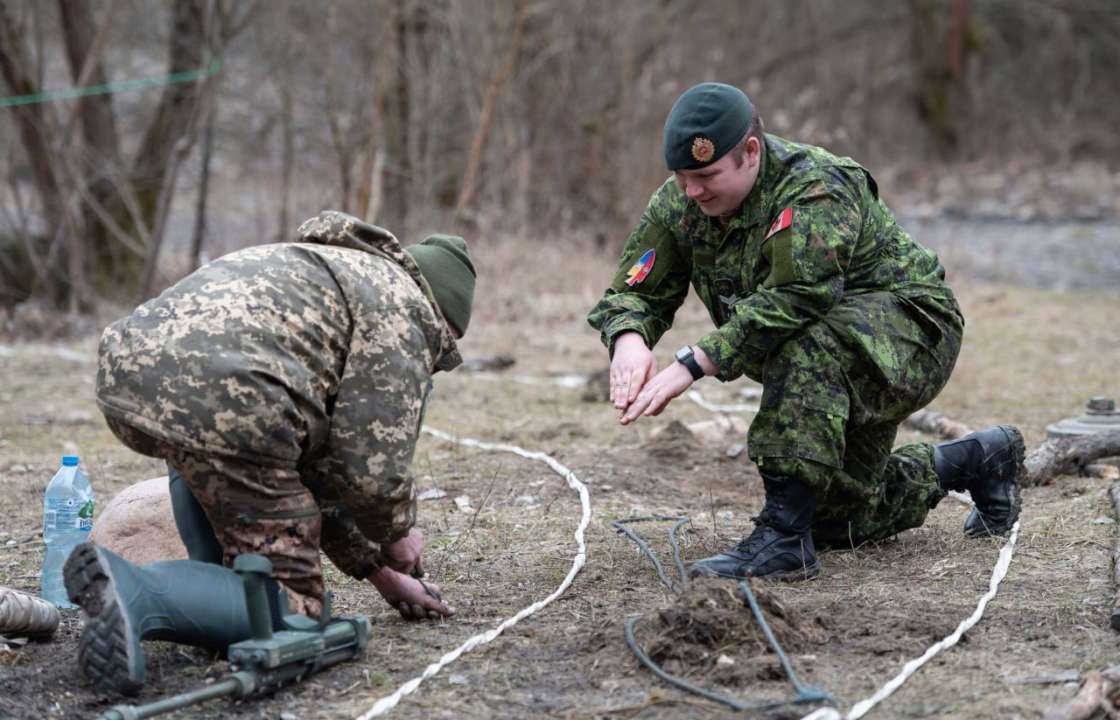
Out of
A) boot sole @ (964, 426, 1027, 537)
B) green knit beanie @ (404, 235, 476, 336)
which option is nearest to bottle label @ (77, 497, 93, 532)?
green knit beanie @ (404, 235, 476, 336)

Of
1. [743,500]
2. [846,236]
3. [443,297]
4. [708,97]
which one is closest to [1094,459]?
[743,500]

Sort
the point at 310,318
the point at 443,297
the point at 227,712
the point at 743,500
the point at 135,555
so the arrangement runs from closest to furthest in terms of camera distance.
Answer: the point at 227,712, the point at 310,318, the point at 443,297, the point at 135,555, the point at 743,500

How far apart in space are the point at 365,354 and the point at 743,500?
243 cm

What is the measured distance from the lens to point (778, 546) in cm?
384

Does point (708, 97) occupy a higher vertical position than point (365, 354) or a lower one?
higher

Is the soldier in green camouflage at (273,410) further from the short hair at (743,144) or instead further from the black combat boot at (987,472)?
the black combat boot at (987,472)

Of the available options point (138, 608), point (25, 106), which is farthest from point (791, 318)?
point (25, 106)

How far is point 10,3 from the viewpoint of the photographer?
35.0ft

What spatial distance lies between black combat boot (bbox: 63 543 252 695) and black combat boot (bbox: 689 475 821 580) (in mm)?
1398

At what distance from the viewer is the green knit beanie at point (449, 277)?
131 inches

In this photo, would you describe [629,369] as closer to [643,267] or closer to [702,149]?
[643,267]

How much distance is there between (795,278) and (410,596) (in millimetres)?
1365

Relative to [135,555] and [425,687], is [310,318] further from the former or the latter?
[135,555]

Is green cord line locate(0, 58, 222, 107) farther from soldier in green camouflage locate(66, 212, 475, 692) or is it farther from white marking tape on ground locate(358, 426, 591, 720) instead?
soldier in green camouflage locate(66, 212, 475, 692)
